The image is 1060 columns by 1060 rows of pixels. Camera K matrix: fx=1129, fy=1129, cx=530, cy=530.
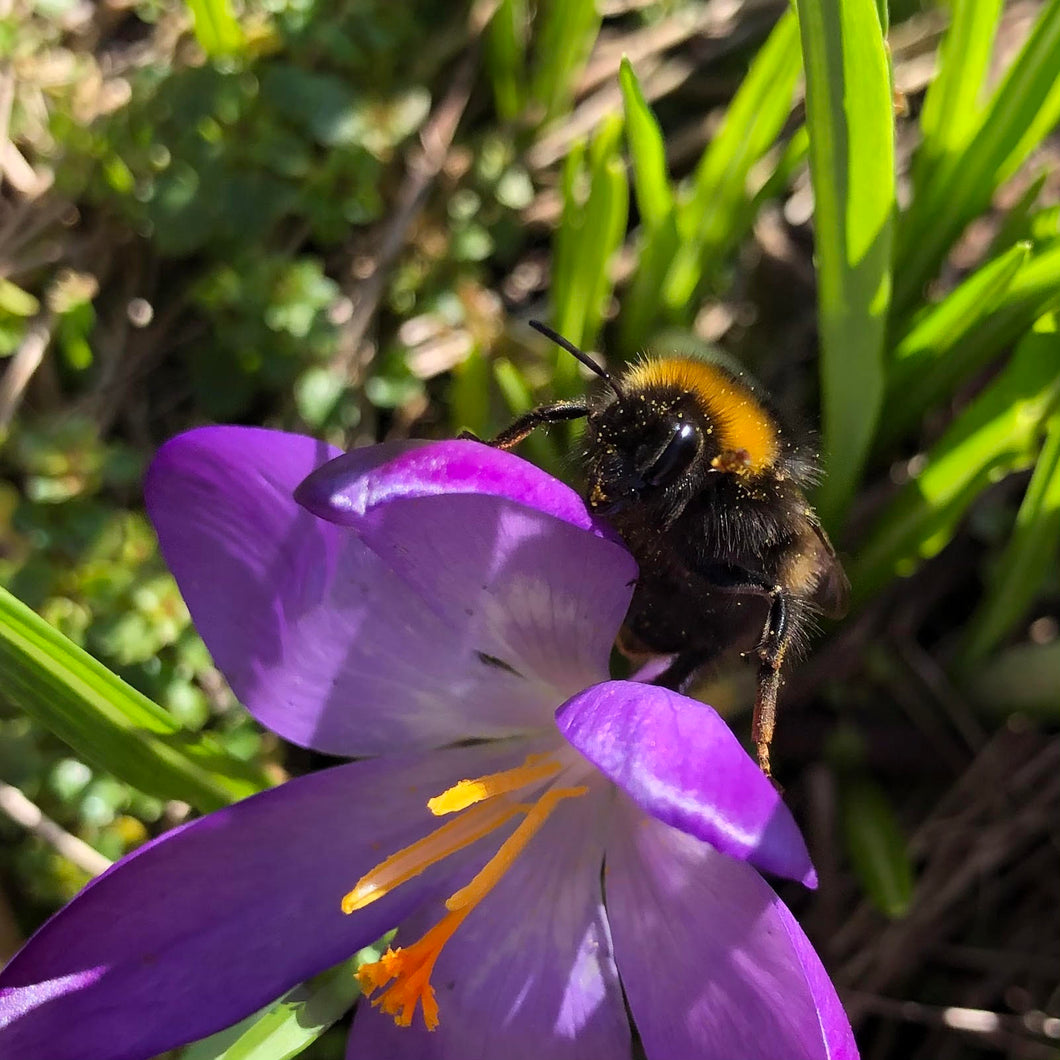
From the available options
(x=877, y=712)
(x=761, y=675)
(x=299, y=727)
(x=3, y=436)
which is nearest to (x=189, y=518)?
(x=299, y=727)

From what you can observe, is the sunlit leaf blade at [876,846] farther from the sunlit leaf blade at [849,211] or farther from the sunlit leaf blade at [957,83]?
the sunlit leaf blade at [957,83]

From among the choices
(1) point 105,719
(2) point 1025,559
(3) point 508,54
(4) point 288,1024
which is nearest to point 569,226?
(3) point 508,54

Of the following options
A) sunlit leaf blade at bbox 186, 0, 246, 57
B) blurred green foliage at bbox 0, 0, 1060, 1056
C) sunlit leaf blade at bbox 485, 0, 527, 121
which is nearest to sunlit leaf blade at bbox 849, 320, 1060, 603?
blurred green foliage at bbox 0, 0, 1060, 1056

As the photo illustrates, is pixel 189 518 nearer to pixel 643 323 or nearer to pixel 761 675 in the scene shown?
pixel 761 675

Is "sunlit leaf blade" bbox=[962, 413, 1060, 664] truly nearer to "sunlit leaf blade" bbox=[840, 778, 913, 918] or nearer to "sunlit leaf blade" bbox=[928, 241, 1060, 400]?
"sunlit leaf blade" bbox=[928, 241, 1060, 400]

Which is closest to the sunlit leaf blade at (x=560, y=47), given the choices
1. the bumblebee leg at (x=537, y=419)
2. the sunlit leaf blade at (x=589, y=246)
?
the sunlit leaf blade at (x=589, y=246)
